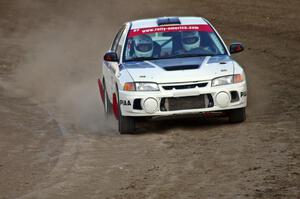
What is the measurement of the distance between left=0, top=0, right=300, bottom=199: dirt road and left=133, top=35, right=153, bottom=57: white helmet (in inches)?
40.0

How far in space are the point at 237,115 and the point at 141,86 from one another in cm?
133

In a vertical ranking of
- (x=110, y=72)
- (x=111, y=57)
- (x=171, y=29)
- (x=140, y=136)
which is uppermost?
(x=171, y=29)

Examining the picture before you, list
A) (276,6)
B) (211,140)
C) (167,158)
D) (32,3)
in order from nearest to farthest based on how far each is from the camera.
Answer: (167,158) < (211,140) < (276,6) < (32,3)

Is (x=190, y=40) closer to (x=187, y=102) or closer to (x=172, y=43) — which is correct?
(x=172, y=43)

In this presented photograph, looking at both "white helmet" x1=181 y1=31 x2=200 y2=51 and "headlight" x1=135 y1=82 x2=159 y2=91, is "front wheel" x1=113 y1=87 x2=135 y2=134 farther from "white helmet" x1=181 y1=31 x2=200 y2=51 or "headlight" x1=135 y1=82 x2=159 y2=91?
"white helmet" x1=181 y1=31 x2=200 y2=51

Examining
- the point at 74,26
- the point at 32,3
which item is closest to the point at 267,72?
the point at 74,26

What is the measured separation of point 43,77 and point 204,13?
8841 mm

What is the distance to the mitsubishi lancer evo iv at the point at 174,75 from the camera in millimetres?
13266

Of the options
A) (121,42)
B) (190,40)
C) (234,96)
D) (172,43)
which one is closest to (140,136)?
(234,96)

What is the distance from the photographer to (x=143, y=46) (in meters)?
14.5

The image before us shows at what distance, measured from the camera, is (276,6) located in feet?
98.2

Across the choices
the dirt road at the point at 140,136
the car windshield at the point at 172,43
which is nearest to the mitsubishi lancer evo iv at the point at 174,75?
the car windshield at the point at 172,43

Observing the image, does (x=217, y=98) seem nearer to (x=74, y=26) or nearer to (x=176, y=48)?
(x=176, y=48)

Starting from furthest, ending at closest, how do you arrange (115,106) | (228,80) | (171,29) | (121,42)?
(121,42), (171,29), (115,106), (228,80)
